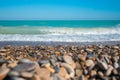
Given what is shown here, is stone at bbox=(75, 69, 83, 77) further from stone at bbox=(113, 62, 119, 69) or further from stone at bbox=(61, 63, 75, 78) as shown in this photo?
stone at bbox=(113, 62, 119, 69)

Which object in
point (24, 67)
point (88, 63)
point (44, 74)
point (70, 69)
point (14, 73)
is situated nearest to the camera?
point (14, 73)

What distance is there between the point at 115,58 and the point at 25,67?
7.34ft

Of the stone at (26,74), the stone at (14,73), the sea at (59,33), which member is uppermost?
the stone at (14,73)

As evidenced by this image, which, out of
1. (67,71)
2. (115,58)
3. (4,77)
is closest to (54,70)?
(67,71)

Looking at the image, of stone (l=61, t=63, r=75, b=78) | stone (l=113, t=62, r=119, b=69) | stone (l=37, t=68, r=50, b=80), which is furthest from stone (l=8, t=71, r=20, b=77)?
stone (l=113, t=62, r=119, b=69)

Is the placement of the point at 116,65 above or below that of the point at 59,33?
above

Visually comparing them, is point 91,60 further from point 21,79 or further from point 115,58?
point 21,79

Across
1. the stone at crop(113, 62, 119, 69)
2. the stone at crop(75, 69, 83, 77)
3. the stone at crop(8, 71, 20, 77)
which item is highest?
the stone at crop(8, 71, 20, 77)

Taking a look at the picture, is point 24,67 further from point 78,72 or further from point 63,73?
point 78,72

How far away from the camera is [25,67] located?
402 cm

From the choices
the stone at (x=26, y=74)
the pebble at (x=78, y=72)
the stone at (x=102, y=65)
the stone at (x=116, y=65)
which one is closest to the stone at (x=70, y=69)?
the pebble at (x=78, y=72)

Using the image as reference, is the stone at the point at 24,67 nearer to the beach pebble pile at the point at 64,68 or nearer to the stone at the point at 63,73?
the beach pebble pile at the point at 64,68

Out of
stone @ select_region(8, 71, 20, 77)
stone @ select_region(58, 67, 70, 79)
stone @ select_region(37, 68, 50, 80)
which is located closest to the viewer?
stone @ select_region(8, 71, 20, 77)

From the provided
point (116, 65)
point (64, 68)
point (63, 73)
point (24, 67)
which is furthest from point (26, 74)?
point (116, 65)
